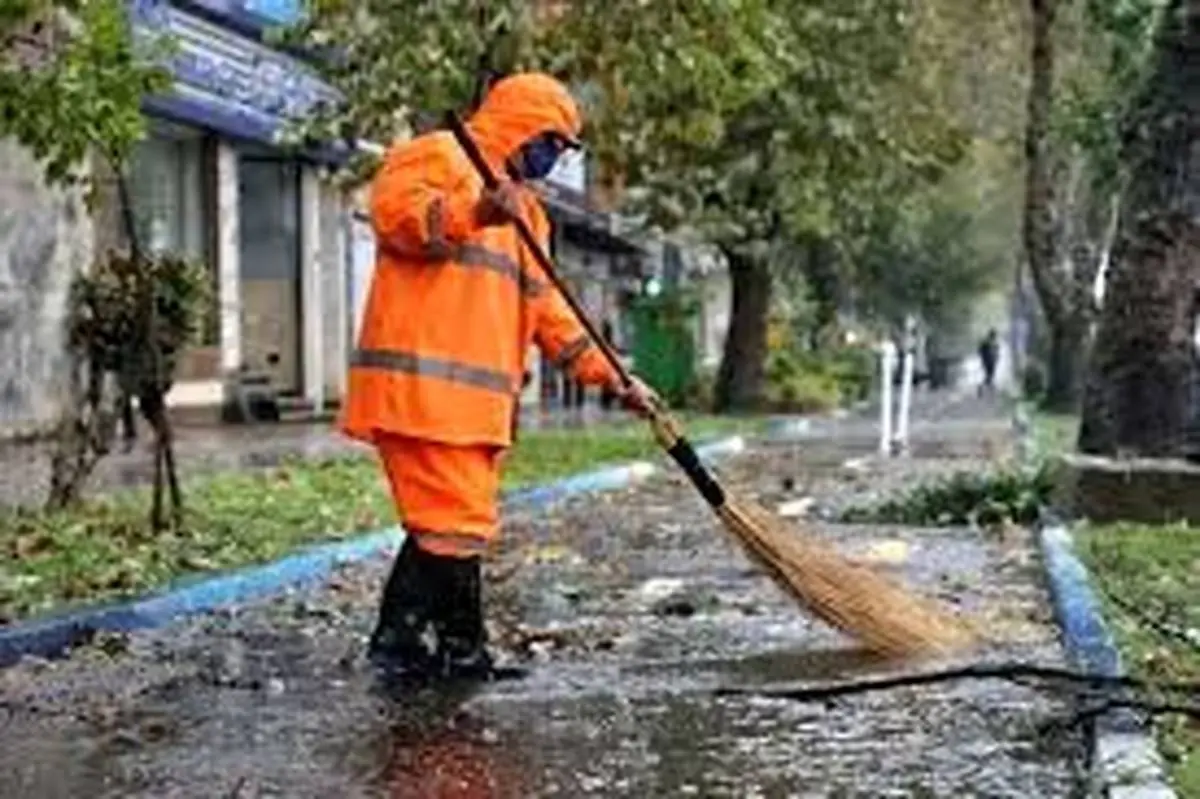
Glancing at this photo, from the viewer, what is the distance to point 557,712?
704cm

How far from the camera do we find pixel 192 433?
24.9 m

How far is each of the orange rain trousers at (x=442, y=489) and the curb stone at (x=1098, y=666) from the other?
6.27 ft

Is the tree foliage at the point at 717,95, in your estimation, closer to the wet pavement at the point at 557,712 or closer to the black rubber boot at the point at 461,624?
the wet pavement at the point at 557,712

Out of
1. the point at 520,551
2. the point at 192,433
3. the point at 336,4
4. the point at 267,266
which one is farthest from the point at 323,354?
the point at 520,551

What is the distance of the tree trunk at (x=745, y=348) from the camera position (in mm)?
37625

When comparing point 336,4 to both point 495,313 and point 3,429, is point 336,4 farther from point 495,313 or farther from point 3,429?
point 495,313

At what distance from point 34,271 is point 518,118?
666cm

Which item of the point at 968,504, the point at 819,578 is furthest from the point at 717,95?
the point at 819,578

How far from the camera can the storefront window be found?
26.9 metres

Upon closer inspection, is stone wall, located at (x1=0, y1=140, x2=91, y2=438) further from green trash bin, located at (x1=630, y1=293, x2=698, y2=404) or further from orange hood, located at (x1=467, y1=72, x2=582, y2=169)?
green trash bin, located at (x1=630, y1=293, x2=698, y2=404)

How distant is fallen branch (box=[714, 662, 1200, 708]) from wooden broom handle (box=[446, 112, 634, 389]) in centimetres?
111

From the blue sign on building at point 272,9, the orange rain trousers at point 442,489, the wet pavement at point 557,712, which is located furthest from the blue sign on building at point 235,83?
the orange rain trousers at point 442,489

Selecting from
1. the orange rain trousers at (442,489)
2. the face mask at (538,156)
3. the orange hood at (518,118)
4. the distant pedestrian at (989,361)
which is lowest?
the distant pedestrian at (989,361)

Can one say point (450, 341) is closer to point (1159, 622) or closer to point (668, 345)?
point (1159, 622)
